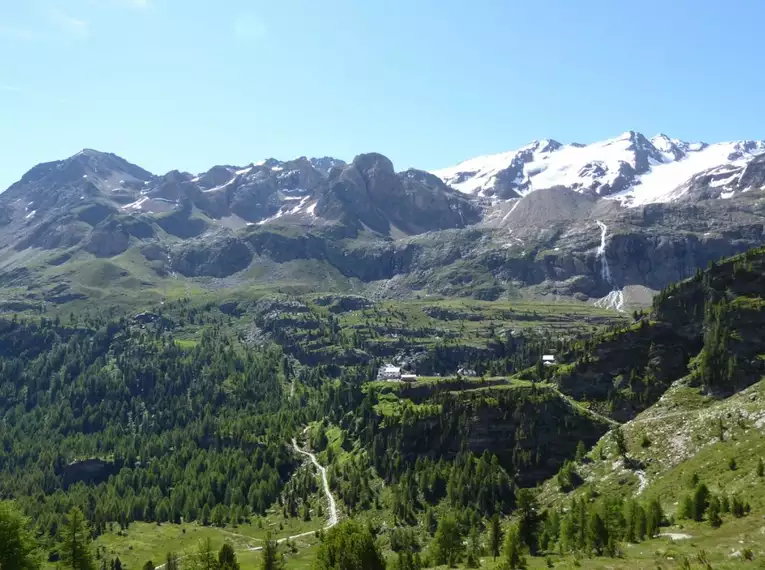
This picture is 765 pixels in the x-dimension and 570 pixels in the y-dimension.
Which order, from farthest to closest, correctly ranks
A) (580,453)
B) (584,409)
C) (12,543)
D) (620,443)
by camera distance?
(584,409), (580,453), (620,443), (12,543)

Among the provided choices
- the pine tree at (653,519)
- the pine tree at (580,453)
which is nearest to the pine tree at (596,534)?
the pine tree at (653,519)

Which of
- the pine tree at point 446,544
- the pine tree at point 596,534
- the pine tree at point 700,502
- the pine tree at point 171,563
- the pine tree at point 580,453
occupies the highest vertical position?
the pine tree at point 700,502

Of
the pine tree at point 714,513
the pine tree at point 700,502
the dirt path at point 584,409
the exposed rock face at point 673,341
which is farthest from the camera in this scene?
the dirt path at point 584,409

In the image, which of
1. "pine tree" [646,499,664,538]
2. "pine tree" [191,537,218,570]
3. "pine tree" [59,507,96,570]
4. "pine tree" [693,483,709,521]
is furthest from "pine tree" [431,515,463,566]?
"pine tree" [59,507,96,570]

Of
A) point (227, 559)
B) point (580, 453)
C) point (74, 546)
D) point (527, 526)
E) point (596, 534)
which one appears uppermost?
point (596, 534)

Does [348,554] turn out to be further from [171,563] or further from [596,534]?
[171,563]

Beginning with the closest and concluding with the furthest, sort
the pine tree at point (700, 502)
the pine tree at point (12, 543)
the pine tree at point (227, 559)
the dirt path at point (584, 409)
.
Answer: the pine tree at point (12, 543)
the pine tree at point (700, 502)
the pine tree at point (227, 559)
the dirt path at point (584, 409)

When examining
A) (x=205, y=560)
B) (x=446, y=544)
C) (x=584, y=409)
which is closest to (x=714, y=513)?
(x=446, y=544)

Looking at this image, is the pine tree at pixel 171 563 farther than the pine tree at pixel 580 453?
No

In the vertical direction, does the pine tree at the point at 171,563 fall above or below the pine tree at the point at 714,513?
below

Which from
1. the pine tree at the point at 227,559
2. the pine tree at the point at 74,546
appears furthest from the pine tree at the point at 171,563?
the pine tree at the point at 227,559

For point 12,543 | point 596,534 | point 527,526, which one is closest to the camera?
point 12,543

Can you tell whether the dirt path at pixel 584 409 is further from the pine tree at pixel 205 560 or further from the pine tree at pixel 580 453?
the pine tree at pixel 205 560

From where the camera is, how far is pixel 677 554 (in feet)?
221
